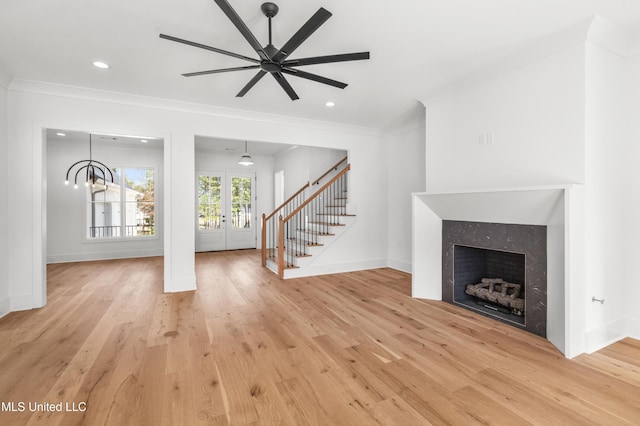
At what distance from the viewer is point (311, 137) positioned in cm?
521

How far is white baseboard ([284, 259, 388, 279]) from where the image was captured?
511 cm

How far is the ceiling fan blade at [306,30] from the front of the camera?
1766 mm

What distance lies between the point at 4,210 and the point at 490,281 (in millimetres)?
5895

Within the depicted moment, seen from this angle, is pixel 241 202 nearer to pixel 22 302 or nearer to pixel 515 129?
pixel 22 302

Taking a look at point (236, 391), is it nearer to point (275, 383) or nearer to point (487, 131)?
point (275, 383)

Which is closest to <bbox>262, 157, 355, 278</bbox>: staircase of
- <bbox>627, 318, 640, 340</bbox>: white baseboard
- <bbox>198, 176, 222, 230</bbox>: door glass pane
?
<bbox>198, 176, 222, 230</bbox>: door glass pane

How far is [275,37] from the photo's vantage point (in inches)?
103

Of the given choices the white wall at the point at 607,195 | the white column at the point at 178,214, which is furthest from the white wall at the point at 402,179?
the white column at the point at 178,214

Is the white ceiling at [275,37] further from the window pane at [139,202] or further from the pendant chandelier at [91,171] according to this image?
the window pane at [139,202]

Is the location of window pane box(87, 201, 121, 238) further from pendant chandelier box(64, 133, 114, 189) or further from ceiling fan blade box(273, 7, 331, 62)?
ceiling fan blade box(273, 7, 331, 62)

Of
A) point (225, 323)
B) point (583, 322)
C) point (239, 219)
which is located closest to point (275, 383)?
point (225, 323)

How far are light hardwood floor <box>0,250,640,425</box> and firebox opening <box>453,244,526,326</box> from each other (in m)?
0.29

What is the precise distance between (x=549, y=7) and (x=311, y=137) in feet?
11.6

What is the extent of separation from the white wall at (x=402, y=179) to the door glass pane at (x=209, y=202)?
4.77 m
